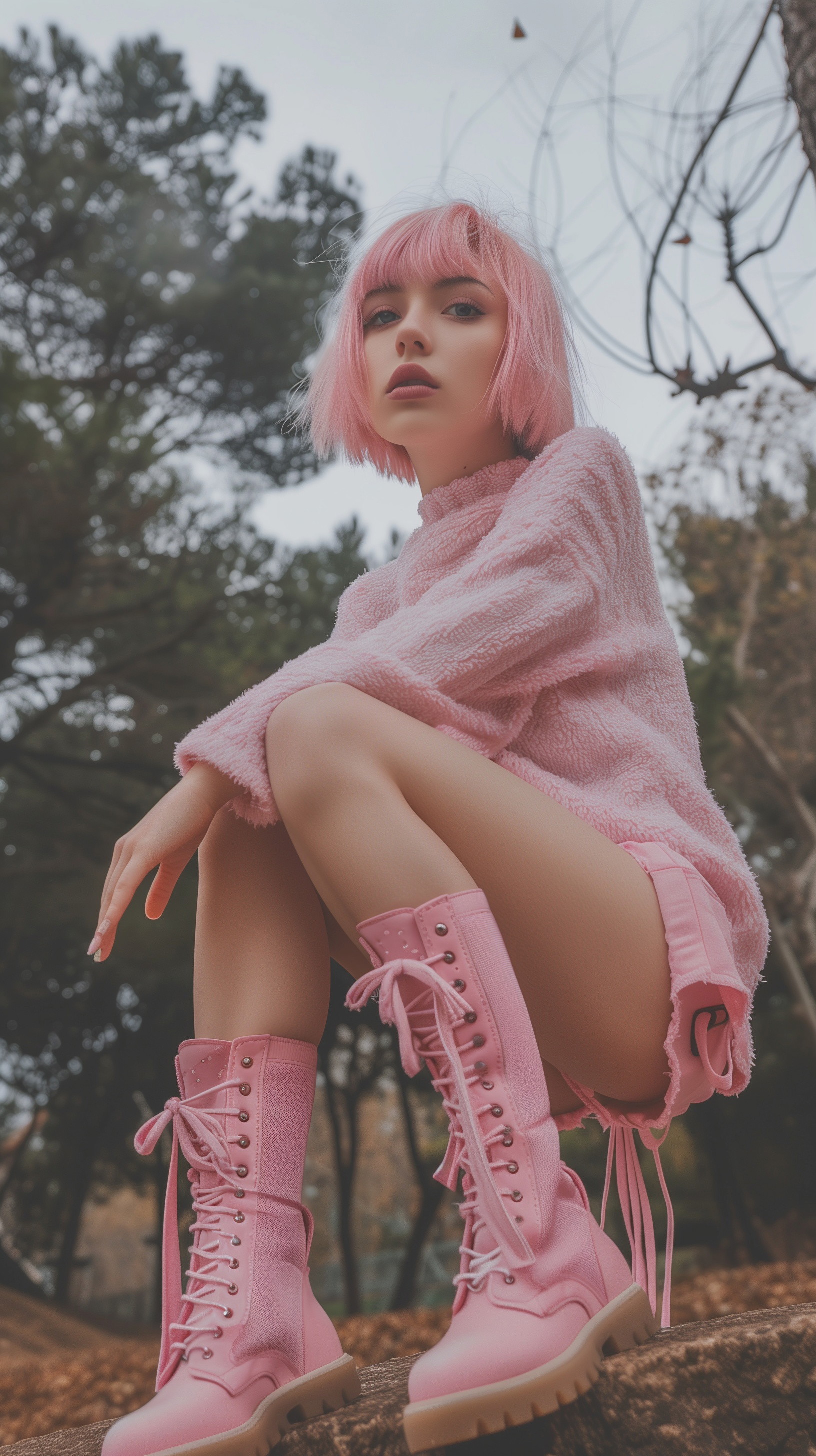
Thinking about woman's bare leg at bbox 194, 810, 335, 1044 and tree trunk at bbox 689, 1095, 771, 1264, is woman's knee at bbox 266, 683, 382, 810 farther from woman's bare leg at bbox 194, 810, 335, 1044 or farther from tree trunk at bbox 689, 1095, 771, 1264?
tree trunk at bbox 689, 1095, 771, 1264

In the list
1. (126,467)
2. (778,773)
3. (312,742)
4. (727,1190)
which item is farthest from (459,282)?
(727,1190)

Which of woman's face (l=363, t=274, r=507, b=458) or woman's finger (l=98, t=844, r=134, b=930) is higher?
woman's face (l=363, t=274, r=507, b=458)

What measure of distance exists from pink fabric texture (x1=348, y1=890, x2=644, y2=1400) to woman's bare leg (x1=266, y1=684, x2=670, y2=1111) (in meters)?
0.05

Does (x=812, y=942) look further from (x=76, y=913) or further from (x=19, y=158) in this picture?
(x=19, y=158)

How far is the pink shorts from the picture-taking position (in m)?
1.07

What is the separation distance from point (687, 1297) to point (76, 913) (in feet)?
17.0

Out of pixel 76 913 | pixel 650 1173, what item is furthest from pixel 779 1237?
pixel 76 913

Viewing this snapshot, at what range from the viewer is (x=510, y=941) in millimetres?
1098

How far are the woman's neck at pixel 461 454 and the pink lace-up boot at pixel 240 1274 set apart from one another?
2.68 feet

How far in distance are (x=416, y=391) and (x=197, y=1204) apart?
1.05 m

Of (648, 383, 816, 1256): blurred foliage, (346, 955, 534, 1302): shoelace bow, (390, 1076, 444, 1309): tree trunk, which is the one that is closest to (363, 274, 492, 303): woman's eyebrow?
(346, 955, 534, 1302): shoelace bow

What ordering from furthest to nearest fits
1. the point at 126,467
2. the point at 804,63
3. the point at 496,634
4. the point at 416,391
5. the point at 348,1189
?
the point at 348,1189 → the point at 126,467 → the point at 804,63 → the point at 416,391 → the point at 496,634

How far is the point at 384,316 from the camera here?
1.54 meters

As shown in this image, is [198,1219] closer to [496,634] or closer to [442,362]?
[496,634]
